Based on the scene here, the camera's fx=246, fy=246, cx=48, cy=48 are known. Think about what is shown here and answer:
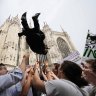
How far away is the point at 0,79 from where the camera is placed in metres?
3.01

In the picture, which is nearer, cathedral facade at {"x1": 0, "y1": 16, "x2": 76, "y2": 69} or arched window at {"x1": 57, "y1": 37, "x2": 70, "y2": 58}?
cathedral facade at {"x1": 0, "y1": 16, "x2": 76, "y2": 69}

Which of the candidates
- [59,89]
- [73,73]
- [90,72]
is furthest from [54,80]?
[90,72]

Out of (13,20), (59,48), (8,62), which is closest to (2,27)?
(13,20)

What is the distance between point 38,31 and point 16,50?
101 ft

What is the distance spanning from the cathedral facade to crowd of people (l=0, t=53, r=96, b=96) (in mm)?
27890

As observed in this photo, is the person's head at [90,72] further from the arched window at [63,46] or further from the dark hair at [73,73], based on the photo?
the arched window at [63,46]

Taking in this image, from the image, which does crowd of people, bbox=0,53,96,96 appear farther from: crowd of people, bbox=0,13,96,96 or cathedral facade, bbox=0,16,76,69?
cathedral facade, bbox=0,16,76,69

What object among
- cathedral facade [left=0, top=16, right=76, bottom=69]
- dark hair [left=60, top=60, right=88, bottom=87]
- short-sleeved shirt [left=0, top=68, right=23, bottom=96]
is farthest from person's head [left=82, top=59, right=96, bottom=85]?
cathedral facade [left=0, top=16, right=76, bottom=69]

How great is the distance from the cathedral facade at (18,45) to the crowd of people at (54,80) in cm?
2789

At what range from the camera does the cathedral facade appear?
1271 inches

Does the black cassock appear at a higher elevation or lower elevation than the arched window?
higher

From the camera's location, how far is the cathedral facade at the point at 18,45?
32281 mm

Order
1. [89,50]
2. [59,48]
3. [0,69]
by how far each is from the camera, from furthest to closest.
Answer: [59,48]
[0,69]
[89,50]

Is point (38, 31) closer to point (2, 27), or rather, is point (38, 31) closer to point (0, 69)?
point (0, 69)
